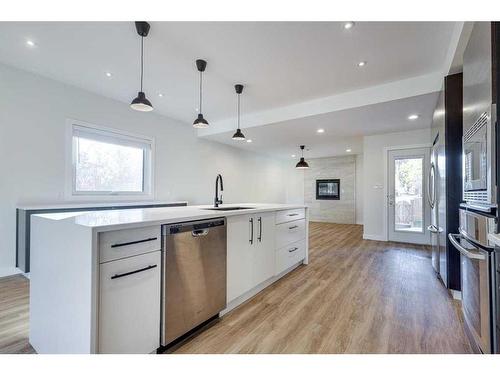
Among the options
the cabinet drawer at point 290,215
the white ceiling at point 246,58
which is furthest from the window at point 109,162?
A: the cabinet drawer at point 290,215

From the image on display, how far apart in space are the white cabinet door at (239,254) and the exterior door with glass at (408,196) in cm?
407

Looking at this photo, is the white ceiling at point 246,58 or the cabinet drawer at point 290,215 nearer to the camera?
the white ceiling at point 246,58

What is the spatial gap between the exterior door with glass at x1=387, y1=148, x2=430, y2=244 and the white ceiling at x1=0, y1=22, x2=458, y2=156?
1.04 metres

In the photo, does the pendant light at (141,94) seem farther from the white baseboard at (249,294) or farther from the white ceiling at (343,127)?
the white ceiling at (343,127)

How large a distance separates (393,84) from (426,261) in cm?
269

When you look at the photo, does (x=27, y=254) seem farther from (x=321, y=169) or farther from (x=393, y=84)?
(x=321, y=169)

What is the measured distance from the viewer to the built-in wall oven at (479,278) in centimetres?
122

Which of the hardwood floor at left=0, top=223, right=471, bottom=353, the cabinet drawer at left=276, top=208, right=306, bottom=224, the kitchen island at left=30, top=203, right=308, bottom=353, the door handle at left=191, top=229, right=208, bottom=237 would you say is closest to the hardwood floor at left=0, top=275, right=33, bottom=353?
the hardwood floor at left=0, top=223, right=471, bottom=353

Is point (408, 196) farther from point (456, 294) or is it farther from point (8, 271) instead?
point (8, 271)

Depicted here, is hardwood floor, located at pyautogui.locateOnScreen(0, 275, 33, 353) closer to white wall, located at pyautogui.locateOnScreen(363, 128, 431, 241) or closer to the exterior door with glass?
white wall, located at pyautogui.locateOnScreen(363, 128, 431, 241)

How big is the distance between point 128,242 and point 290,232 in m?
2.08

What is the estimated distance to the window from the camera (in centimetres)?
366
